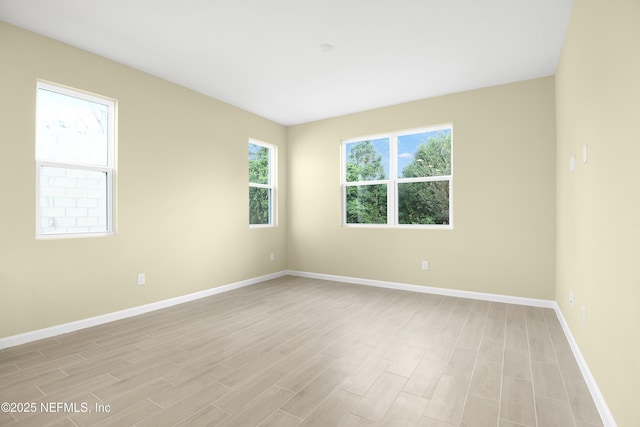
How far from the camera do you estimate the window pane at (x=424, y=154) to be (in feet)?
14.8

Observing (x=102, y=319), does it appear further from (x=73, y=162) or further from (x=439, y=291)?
(x=439, y=291)

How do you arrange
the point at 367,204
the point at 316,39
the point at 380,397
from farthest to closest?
the point at 367,204 < the point at 316,39 < the point at 380,397

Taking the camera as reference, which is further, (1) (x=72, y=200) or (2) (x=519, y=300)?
(2) (x=519, y=300)

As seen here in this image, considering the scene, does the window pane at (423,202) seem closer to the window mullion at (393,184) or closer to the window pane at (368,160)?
the window mullion at (393,184)

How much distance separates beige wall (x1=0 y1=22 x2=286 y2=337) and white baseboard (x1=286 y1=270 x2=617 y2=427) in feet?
4.62

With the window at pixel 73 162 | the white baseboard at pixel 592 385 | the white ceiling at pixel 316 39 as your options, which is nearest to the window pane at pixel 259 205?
the white ceiling at pixel 316 39

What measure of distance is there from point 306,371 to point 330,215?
11.2ft

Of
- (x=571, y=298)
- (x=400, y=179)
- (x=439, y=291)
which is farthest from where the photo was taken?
(x=400, y=179)

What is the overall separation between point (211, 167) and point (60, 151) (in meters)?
1.76

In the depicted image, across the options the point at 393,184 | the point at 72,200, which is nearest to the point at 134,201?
the point at 72,200

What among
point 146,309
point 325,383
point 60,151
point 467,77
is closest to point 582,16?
point 467,77

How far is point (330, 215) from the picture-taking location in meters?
5.50

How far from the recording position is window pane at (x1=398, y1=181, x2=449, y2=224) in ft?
14.9

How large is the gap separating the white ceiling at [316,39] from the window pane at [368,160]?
41.1 inches
